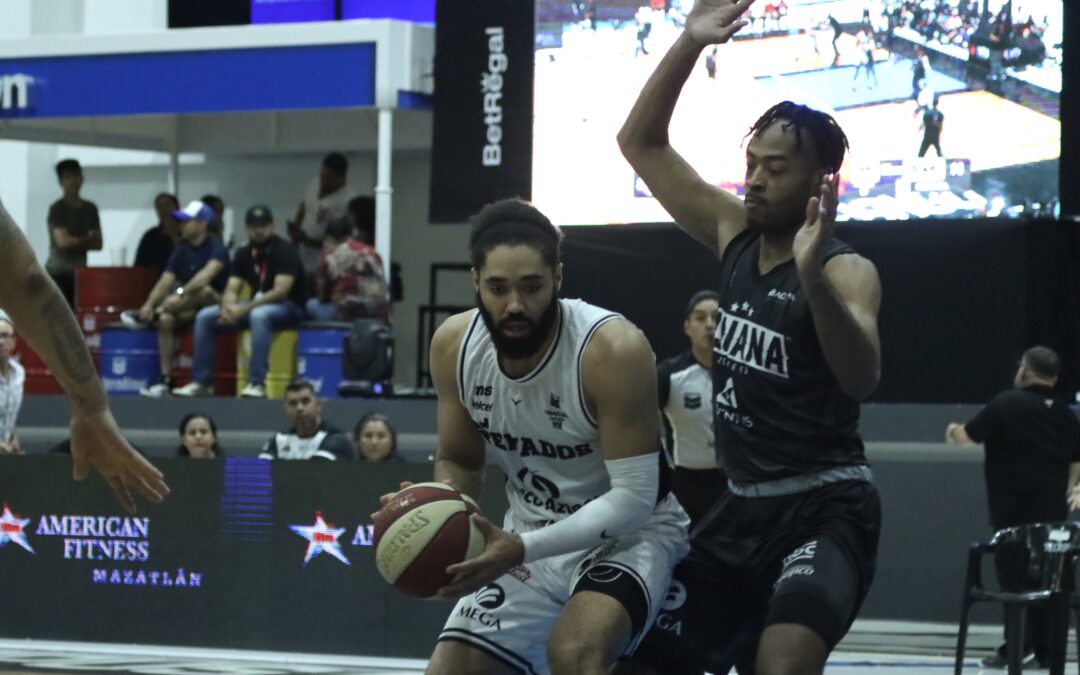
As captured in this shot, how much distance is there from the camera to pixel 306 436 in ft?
→ 35.6

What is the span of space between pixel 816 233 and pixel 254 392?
986 centimetres

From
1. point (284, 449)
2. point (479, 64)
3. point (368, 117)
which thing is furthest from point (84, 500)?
point (368, 117)

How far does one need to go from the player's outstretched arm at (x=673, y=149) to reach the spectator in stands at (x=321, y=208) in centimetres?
1020

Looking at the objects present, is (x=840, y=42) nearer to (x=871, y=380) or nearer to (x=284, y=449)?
(x=284, y=449)

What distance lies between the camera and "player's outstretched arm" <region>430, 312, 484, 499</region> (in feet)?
15.9

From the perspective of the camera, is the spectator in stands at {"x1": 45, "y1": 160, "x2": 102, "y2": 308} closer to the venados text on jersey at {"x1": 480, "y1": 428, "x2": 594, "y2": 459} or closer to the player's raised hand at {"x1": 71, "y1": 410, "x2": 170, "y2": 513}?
the venados text on jersey at {"x1": 480, "y1": 428, "x2": 594, "y2": 459}

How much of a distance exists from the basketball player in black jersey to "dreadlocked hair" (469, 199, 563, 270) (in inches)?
20.7

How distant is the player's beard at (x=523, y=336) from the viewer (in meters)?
4.54

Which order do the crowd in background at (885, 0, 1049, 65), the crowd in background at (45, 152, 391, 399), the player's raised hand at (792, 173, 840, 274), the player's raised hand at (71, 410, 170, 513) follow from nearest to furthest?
the player's raised hand at (71, 410, 170, 513)
the player's raised hand at (792, 173, 840, 274)
the crowd in background at (885, 0, 1049, 65)
the crowd in background at (45, 152, 391, 399)

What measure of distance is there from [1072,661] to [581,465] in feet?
19.4

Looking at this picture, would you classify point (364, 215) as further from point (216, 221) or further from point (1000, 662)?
point (1000, 662)

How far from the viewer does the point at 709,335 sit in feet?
31.6

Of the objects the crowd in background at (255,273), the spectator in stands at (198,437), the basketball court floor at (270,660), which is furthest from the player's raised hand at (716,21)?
the crowd in background at (255,273)

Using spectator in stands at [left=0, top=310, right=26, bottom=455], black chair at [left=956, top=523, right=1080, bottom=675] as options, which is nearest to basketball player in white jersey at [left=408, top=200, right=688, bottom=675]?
black chair at [left=956, top=523, right=1080, bottom=675]
